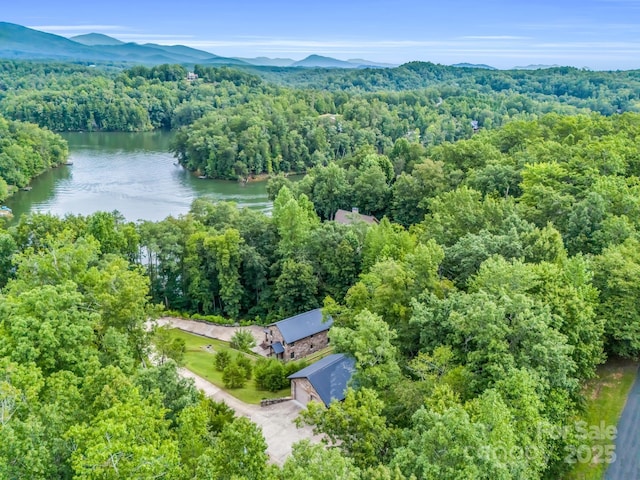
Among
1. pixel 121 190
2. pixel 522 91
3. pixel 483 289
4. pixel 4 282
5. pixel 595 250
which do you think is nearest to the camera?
pixel 483 289

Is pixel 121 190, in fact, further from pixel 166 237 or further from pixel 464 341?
pixel 464 341

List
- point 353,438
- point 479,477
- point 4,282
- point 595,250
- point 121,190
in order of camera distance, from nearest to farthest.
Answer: point 479,477, point 353,438, point 595,250, point 4,282, point 121,190

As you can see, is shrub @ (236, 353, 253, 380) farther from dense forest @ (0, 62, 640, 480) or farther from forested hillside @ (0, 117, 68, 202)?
forested hillside @ (0, 117, 68, 202)

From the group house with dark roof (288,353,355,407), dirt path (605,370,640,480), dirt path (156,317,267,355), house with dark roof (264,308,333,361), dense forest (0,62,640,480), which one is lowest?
dirt path (156,317,267,355)

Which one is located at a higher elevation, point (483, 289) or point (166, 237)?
point (483, 289)

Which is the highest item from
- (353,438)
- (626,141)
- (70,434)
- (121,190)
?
(626,141)

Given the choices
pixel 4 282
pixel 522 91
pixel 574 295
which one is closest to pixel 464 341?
pixel 574 295

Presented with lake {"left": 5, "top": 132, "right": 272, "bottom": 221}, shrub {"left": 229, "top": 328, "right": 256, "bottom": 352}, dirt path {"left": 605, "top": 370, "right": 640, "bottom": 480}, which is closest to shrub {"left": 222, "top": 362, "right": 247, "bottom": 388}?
shrub {"left": 229, "top": 328, "right": 256, "bottom": 352}
